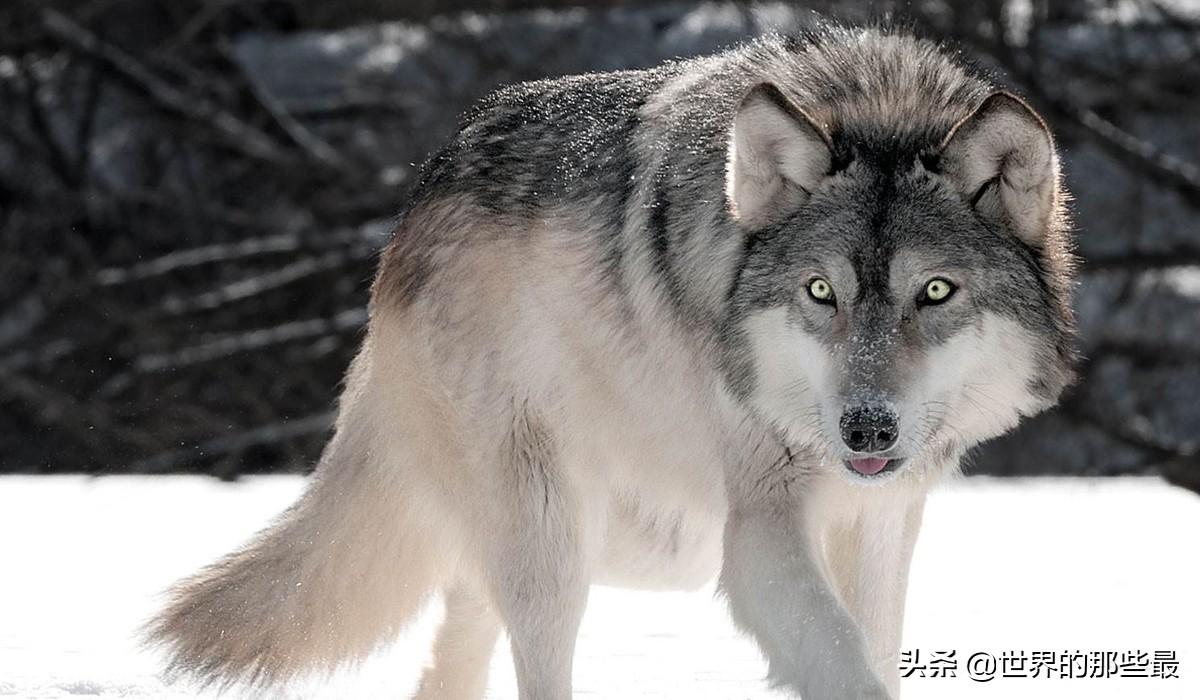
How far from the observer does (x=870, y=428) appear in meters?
3.43

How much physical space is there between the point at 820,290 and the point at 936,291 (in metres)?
0.23

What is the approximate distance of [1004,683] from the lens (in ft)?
15.4

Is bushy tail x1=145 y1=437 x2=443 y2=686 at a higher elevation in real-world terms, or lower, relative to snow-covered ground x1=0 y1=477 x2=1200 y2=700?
higher

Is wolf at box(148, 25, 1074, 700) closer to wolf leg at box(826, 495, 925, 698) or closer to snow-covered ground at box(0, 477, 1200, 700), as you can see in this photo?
wolf leg at box(826, 495, 925, 698)


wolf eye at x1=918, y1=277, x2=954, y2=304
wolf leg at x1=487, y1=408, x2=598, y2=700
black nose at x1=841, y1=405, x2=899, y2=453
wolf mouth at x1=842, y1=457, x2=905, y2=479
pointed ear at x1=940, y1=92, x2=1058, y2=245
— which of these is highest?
pointed ear at x1=940, y1=92, x2=1058, y2=245

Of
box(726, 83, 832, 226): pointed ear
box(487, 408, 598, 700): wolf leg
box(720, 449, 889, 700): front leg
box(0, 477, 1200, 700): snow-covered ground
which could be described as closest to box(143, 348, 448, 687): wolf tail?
box(0, 477, 1200, 700): snow-covered ground

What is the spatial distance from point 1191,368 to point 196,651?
10075mm

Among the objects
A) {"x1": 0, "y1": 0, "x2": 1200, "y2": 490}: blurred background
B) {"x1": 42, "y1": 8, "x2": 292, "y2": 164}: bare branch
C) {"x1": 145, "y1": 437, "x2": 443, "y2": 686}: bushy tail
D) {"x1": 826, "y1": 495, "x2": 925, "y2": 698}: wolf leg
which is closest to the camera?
{"x1": 826, "y1": 495, "x2": 925, "y2": 698}: wolf leg

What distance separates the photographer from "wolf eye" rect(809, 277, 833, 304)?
359 centimetres

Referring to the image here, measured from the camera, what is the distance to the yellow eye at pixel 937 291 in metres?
3.55

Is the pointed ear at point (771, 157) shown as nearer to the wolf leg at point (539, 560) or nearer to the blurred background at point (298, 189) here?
the wolf leg at point (539, 560)

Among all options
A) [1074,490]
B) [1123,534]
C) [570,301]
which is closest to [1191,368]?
[1074,490]

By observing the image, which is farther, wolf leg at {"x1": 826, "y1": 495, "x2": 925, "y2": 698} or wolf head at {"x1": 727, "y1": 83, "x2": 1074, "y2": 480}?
wolf leg at {"x1": 826, "y1": 495, "x2": 925, "y2": 698}

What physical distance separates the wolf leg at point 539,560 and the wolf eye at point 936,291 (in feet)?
3.70
